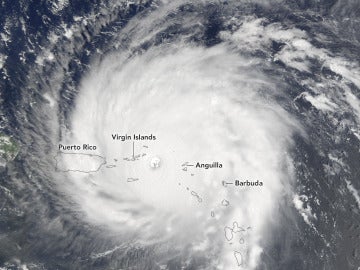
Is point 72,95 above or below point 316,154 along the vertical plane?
above

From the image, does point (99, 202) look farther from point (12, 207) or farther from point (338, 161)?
point (338, 161)

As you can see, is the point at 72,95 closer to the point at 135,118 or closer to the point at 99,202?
the point at 135,118

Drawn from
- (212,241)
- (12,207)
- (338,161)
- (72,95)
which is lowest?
(212,241)

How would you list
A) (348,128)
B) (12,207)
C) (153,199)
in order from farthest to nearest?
(348,128), (153,199), (12,207)

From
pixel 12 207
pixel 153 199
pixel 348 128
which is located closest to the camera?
pixel 12 207

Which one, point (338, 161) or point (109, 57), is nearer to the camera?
point (338, 161)

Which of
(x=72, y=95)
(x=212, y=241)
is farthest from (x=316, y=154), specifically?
(x=72, y=95)
